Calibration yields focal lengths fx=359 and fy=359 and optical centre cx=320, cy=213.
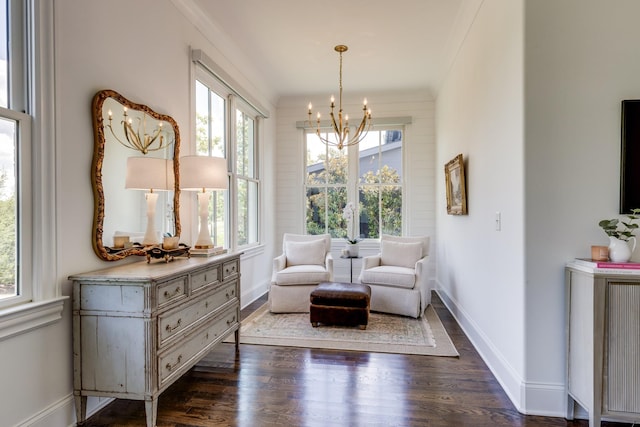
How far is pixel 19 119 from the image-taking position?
1.75 m

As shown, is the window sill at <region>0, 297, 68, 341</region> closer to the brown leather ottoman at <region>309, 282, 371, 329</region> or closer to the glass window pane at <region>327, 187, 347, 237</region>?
the brown leather ottoman at <region>309, 282, 371, 329</region>

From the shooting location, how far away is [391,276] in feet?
13.5

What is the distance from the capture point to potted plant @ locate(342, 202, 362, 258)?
4742 millimetres

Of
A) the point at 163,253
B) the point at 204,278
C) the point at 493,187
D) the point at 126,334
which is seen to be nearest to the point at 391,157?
the point at 493,187

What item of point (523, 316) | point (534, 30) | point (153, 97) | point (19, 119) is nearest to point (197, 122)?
point (153, 97)

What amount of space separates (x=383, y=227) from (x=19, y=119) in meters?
4.83

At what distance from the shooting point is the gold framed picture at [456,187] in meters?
3.57

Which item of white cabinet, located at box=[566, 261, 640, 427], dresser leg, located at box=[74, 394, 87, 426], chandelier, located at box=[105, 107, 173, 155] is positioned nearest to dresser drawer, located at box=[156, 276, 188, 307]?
dresser leg, located at box=[74, 394, 87, 426]

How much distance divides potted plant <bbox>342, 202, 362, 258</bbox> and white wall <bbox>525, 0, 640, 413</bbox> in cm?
270

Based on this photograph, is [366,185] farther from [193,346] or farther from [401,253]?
[193,346]

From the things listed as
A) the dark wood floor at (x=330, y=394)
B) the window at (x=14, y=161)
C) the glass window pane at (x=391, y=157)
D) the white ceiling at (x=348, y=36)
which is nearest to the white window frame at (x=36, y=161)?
the window at (x=14, y=161)

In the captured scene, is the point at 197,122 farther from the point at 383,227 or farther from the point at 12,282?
the point at 383,227

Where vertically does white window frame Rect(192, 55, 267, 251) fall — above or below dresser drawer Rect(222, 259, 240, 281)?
above

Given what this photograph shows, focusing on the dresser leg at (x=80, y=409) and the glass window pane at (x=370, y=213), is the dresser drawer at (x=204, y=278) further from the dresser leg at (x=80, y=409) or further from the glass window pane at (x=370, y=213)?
the glass window pane at (x=370, y=213)
